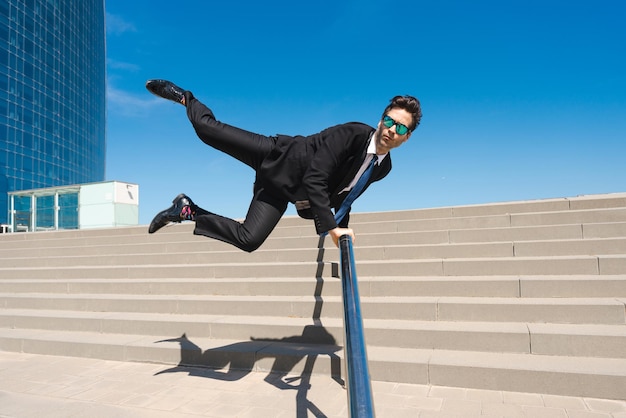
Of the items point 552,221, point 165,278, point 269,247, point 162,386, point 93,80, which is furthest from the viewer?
point 93,80

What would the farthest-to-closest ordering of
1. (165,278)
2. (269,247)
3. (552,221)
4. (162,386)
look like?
(269,247) → (165,278) → (552,221) → (162,386)

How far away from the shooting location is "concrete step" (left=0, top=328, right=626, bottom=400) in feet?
10.1

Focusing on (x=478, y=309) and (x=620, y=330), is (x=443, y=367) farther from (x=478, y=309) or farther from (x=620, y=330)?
(x=620, y=330)

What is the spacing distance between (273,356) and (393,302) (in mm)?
1365

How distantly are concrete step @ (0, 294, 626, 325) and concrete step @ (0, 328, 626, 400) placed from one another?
1.60 feet

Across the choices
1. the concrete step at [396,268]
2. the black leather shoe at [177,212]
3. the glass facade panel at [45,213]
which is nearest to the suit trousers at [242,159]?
the black leather shoe at [177,212]

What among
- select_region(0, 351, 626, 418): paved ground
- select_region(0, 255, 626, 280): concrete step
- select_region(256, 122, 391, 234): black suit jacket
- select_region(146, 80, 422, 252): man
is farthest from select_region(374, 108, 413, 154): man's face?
select_region(0, 255, 626, 280): concrete step

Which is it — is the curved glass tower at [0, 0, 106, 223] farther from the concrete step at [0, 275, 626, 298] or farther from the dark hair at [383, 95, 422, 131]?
the dark hair at [383, 95, 422, 131]

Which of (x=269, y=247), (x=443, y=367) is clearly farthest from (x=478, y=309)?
(x=269, y=247)

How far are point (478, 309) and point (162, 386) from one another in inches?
120

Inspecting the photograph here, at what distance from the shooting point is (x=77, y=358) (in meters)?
4.68

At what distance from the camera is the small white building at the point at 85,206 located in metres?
14.8

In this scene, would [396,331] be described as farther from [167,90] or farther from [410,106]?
[167,90]

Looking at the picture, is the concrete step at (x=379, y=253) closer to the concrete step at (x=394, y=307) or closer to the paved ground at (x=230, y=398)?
the concrete step at (x=394, y=307)
